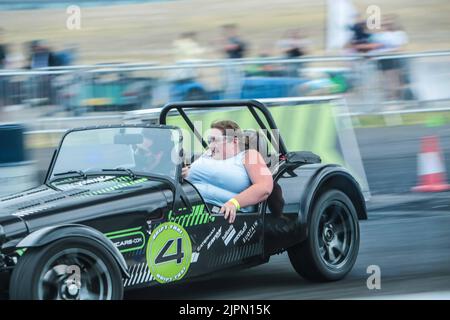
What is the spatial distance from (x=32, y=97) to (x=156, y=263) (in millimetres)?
8234

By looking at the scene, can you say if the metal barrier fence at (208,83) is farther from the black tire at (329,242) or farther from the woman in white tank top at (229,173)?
the woman in white tank top at (229,173)

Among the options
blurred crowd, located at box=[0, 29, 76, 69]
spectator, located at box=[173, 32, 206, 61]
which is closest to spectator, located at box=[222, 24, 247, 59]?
spectator, located at box=[173, 32, 206, 61]

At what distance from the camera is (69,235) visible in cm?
529

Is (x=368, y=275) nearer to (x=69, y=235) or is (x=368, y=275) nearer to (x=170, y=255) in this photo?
(x=170, y=255)

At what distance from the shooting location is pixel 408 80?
1489cm

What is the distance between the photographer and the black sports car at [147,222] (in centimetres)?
532

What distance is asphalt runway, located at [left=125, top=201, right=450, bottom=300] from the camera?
661 centimetres

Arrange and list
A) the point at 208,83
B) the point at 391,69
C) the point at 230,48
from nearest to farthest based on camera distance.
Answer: the point at 208,83 < the point at 391,69 < the point at 230,48

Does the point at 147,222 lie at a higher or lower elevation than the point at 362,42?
lower

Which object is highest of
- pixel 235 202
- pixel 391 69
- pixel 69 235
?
pixel 391 69

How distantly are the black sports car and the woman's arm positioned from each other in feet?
0.25

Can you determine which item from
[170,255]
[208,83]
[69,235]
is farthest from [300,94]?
[69,235]

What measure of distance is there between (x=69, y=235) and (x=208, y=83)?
8993mm

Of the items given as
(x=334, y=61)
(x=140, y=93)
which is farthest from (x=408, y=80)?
(x=140, y=93)
